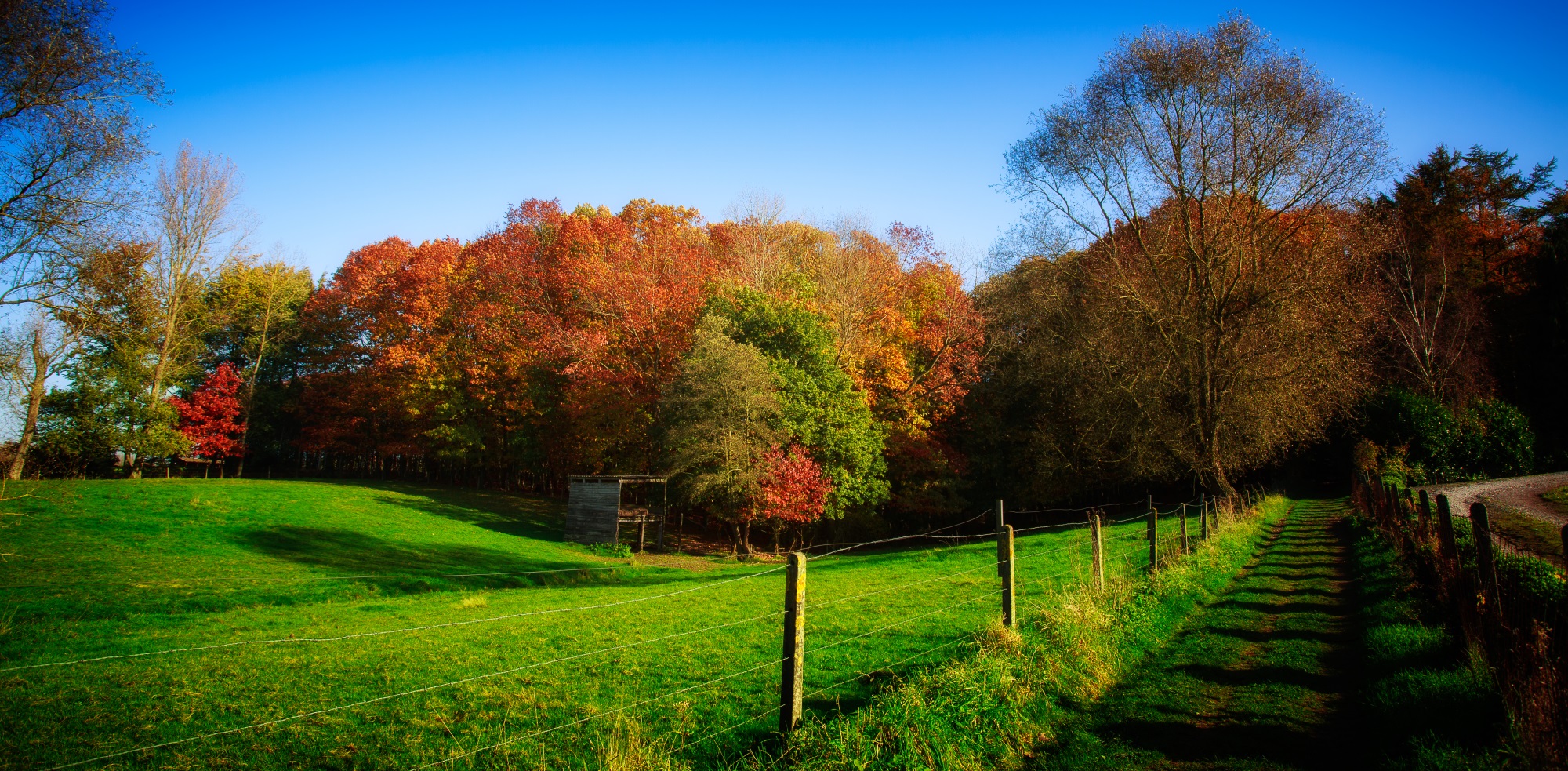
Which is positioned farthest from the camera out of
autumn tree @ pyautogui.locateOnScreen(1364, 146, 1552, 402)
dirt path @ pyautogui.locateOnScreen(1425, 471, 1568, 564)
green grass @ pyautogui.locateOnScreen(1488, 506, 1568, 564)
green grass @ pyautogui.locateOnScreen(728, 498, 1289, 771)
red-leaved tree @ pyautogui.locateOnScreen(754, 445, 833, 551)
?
autumn tree @ pyautogui.locateOnScreen(1364, 146, 1552, 402)

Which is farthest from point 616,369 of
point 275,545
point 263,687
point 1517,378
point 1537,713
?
point 1517,378

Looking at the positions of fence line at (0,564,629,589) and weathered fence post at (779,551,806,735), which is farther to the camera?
fence line at (0,564,629,589)

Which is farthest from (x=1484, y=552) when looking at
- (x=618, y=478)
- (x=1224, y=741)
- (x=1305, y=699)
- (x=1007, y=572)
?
(x=618, y=478)

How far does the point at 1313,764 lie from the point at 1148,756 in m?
0.97

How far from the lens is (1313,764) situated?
4309mm

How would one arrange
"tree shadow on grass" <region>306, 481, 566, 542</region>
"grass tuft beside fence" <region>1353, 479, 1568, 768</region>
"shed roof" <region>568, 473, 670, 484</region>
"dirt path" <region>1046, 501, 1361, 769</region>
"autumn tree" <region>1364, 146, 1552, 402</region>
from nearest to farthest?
"grass tuft beside fence" <region>1353, 479, 1568, 768</region> < "dirt path" <region>1046, 501, 1361, 769</region> < "shed roof" <region>568, 473, 670, 484</region> < "tree shadow on grass" <region>306, 481, 566, 542</region> < "autumn tree" <region>1364, 146, 1552, 402</region>

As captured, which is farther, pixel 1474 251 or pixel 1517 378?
pixel 1474 251

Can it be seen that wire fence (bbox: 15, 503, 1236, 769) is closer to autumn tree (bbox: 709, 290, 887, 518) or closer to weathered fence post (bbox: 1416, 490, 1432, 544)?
weathered fence post (bbox: 1416, 490, 1432, 544)

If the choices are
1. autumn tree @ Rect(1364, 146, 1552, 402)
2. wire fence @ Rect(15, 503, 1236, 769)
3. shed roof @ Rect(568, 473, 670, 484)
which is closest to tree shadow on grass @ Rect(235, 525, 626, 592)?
wire fence @ Rect(15, 503, 1236, 769)

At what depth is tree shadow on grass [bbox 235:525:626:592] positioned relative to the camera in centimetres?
1473

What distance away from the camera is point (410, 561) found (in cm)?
1658

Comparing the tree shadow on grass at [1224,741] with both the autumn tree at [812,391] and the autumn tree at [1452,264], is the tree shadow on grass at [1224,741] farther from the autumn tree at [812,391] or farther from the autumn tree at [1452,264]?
the autumn tree at [1452,264]

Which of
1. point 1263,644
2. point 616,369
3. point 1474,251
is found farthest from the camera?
point 1474,251

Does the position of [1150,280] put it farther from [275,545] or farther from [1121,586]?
[275,545]
